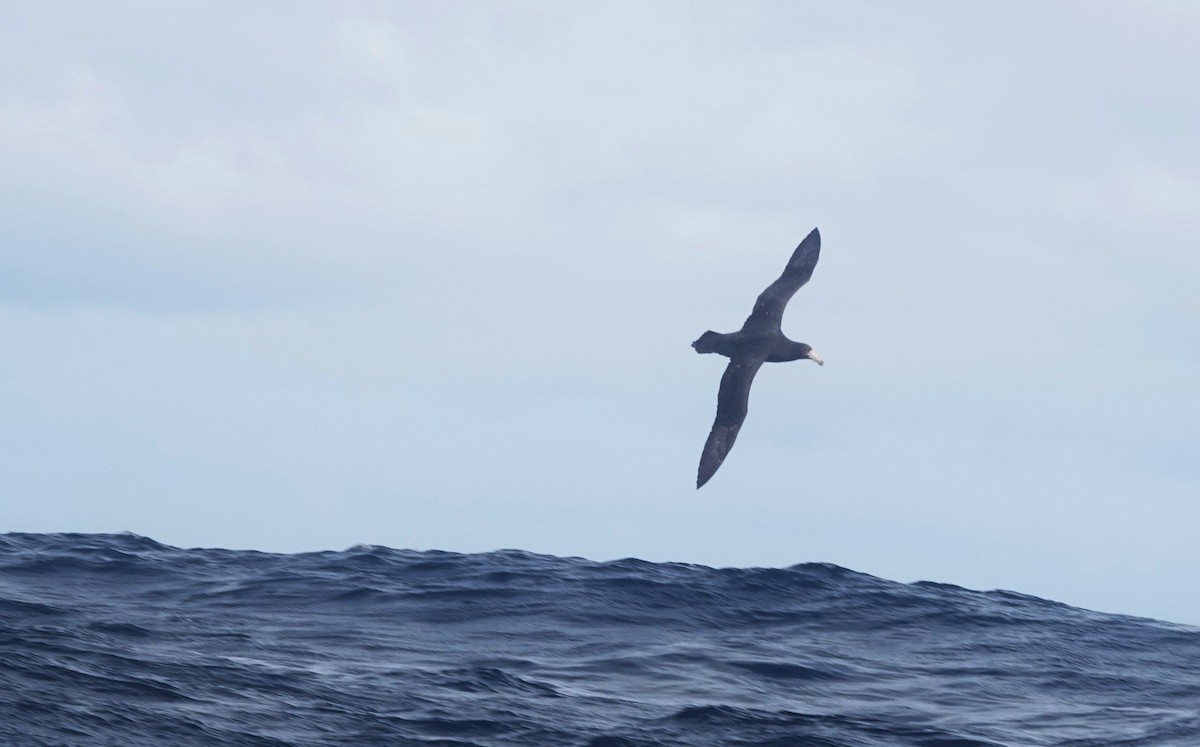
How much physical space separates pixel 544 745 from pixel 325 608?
725 centimetres

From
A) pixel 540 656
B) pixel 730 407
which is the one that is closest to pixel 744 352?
pixel 730 407

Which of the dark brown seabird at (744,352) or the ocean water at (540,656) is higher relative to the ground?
the dark brown seabird at (744,352)

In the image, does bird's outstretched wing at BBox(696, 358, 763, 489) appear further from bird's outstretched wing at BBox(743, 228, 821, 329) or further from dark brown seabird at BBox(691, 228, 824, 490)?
bird's outstretched wing at BBox(743, 228, 821, 329)

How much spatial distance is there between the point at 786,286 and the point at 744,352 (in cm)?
151

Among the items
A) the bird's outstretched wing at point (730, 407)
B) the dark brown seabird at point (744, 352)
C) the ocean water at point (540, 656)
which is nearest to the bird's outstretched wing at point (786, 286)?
the dark brown seabird at point (744, 352)

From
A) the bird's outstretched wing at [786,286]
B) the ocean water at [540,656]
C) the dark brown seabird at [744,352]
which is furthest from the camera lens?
the bird's outstretched wing at [786,286]

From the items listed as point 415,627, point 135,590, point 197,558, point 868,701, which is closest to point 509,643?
point 415,627

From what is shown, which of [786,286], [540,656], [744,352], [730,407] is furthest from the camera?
[786,286]

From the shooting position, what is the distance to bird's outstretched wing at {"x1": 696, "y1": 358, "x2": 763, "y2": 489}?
21797 millimetres

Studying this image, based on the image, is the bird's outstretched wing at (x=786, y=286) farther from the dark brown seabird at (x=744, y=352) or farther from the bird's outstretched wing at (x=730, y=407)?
the bird's outstretched wing at (x=730, y=407)

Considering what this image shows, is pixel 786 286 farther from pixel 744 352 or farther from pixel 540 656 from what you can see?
pixel 540 656

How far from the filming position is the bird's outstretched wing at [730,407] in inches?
858

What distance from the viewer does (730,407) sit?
21.8 m

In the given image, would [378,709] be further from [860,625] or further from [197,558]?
[197,558]
